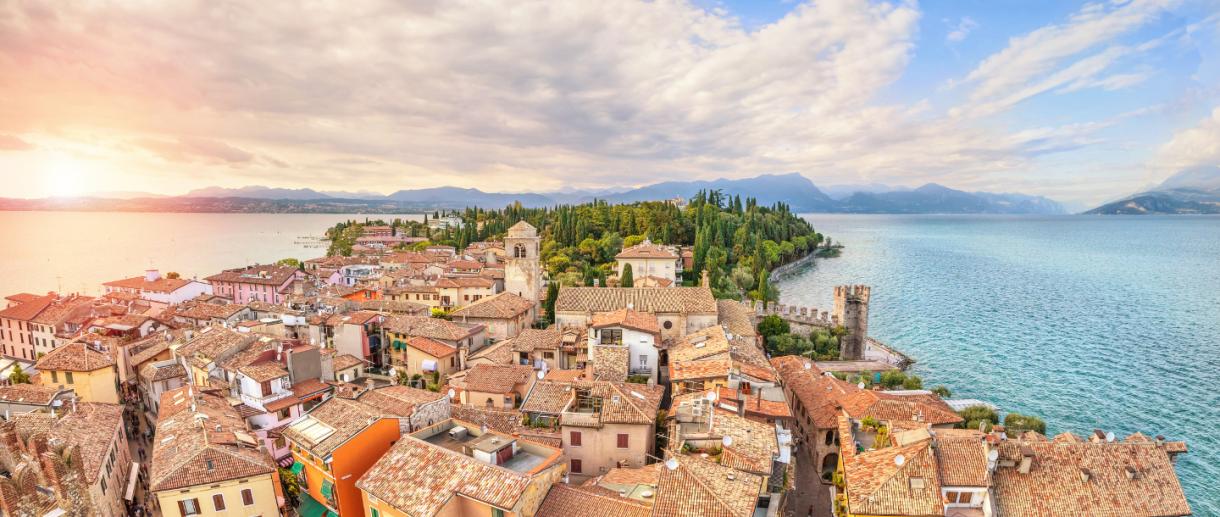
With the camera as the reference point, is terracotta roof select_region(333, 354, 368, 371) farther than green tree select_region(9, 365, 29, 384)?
No

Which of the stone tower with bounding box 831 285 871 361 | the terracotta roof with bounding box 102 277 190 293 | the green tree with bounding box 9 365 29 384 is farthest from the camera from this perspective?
the terracotta roof with bounding box 102 277 190 293

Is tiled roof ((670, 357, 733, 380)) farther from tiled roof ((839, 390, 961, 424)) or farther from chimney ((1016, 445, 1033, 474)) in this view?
chimney ((1016, 445, 1033, 474))

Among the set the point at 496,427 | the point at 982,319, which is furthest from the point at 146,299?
the point at 982,319

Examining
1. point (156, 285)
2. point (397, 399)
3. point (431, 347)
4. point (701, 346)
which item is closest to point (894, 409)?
point (701, 346)

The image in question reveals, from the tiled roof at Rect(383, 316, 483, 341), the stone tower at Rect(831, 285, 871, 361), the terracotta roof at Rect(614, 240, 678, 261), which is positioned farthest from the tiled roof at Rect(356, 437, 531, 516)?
the terracotta roof at Rect(614, 240, 678, 261)

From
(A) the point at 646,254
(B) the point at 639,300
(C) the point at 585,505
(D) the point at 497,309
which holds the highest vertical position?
(A) the point at 646,254

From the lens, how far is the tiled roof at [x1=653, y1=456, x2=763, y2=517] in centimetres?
1402

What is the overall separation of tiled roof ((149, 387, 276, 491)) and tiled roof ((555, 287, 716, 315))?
65.2 feet

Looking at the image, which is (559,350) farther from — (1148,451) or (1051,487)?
(1148,451)

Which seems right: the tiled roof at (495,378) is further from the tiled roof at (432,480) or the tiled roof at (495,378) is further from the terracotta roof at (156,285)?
the terracotta roof at (156,285)

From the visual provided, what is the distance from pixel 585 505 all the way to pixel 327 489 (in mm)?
8459

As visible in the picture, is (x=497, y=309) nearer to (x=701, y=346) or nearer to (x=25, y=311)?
(x=701, y=346)

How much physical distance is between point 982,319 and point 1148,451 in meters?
49.2

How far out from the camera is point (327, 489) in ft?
56.7
